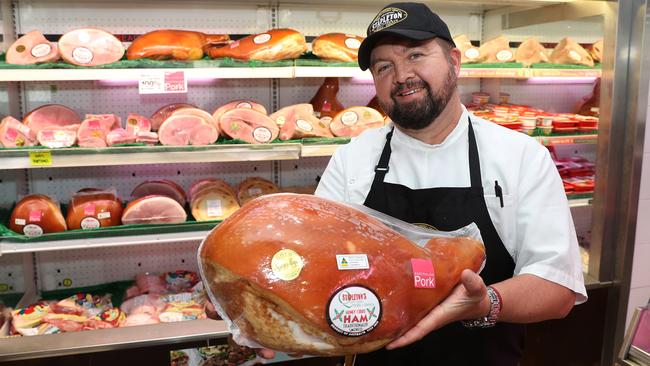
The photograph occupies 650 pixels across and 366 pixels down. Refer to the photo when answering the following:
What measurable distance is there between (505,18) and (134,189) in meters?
2.48

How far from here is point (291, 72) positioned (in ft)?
8.76

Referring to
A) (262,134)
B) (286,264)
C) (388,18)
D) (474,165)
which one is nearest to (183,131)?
(262,134)

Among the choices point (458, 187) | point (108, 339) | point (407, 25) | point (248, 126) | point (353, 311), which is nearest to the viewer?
point (353, 311)

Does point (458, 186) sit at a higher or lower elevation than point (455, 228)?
higher

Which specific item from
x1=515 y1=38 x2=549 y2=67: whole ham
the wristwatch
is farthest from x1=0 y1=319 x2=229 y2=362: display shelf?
x1=515 y1=38 x2=549 y2=67: whole ham

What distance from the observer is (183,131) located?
2650 mm

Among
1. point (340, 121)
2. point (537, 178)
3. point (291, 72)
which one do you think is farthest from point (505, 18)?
point (537, 178)

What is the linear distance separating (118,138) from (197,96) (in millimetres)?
719

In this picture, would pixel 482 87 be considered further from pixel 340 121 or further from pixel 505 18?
pixel 340 121

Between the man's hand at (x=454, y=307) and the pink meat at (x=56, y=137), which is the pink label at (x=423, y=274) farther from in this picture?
the pink meat at (x=56, y=137)

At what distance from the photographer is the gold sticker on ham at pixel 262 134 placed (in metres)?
2.72

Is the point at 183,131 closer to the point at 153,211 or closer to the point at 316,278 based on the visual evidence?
the point at 153,211

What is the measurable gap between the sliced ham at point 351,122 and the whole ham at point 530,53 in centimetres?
103

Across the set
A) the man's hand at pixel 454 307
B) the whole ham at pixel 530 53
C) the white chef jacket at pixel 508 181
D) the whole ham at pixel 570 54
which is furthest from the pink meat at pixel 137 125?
the whole ham at pixel 570 54
